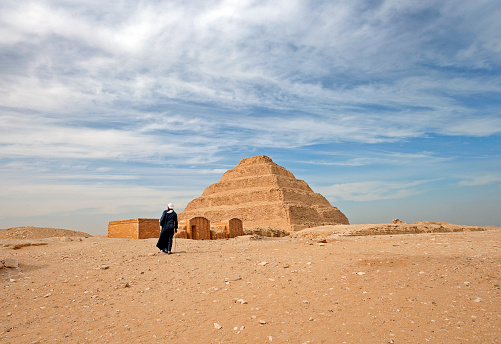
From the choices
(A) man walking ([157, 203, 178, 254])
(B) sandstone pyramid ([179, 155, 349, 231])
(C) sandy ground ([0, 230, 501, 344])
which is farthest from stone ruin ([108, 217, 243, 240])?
(B) sandstone pyramid ([179, 155, 349, 231])

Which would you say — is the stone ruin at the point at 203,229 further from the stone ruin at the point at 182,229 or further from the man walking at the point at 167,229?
the man walking at the point at 167,229

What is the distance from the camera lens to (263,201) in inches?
2347

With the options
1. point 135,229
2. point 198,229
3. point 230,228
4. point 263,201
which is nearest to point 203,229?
point 198,229

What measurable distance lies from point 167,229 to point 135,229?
842cm

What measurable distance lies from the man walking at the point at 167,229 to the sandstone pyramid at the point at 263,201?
136ft

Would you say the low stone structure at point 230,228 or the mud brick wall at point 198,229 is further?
the low stone structure at point 230,228

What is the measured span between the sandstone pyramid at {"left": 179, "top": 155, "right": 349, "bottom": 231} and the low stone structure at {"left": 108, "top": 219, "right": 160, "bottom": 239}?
34.6 metres

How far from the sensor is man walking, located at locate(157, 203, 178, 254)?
32.3 ft

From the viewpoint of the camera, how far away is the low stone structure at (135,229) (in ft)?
56.4

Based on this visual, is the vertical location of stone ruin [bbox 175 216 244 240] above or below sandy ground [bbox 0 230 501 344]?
above

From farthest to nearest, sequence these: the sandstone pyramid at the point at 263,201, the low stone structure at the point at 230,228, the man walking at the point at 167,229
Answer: the sandstone pyramid at the point at 263,201, the low stone structure at the point at 230,228, the man walking at the point at 167,229

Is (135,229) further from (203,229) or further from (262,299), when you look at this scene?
(262,299)

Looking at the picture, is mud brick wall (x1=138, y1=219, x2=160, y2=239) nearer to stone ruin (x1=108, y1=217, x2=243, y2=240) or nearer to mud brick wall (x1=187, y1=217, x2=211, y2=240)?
stone ruin (x1=108, y1=217, x2=243, y2=240)

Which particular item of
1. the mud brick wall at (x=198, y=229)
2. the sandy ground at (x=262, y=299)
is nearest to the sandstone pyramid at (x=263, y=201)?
the mud brick wall at (x=198, y=229)
